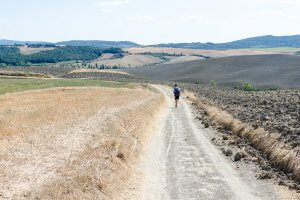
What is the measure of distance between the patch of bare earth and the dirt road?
3.44 ft

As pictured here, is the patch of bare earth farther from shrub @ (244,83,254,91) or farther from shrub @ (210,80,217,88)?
shrub @ (210,80,217,88)

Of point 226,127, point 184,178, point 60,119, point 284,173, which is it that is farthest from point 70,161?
point 226,127

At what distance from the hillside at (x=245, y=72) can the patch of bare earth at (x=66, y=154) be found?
112141mm

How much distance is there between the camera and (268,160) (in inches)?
933

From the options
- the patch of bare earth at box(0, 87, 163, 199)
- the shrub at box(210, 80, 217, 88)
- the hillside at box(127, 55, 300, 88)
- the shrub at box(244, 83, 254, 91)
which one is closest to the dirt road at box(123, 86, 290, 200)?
the patch of bare earth at box(0, 87, 163, 199)

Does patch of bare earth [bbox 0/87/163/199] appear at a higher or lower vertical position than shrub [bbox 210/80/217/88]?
higher

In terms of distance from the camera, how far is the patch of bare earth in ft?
49.0

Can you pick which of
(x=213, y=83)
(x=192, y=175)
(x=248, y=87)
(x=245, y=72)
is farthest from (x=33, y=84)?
(x=245, y=72)

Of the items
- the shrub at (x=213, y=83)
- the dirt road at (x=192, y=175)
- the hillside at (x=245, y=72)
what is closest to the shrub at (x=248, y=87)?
the hillside at (x=245, y=72)

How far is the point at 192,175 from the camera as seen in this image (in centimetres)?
2058

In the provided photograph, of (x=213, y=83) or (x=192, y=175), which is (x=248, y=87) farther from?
(x=192, y=175)

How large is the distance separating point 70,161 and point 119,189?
241 cm

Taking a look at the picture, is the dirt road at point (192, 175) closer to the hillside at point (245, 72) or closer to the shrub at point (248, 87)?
the shrub at point (248, 87)

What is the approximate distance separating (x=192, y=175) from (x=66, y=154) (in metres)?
5.84
